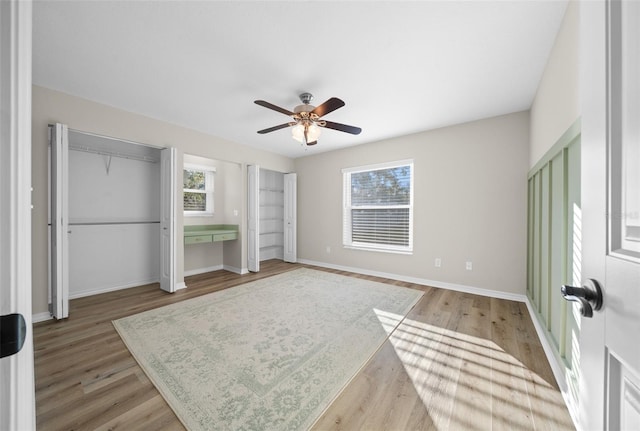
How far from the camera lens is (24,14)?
20.6 inches

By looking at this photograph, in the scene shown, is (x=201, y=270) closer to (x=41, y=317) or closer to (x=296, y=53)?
(x=41, y=317)

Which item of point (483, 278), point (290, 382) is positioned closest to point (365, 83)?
point (290, 382)

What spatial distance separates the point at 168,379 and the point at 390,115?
3.61 meters

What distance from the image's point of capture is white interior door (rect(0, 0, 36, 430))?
481 mm

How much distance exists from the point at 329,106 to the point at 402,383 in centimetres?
235

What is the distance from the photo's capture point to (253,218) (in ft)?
16.2

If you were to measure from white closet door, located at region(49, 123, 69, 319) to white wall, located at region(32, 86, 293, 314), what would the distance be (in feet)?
0.27

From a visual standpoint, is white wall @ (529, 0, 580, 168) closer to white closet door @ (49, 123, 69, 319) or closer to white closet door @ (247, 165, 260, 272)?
white closet door @ (247, 165, 260, 272)

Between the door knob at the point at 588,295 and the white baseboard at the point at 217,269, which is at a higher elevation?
the door knob at the point at 588,295

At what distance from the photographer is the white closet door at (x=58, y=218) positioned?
273cm

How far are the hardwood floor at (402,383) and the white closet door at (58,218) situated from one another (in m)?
A: 0.24

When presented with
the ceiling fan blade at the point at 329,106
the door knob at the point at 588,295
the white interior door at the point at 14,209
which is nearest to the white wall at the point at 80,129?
the ceiling fan blade at the point at 329,106

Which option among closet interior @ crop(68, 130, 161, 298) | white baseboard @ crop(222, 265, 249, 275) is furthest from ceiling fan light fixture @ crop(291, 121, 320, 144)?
white baseboard @ crop(222, 265, 249, 275)

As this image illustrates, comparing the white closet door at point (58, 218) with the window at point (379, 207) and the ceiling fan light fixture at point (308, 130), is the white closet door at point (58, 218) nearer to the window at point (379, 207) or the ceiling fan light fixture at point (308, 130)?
the ceiling fan light fixture at point (308, 130)
